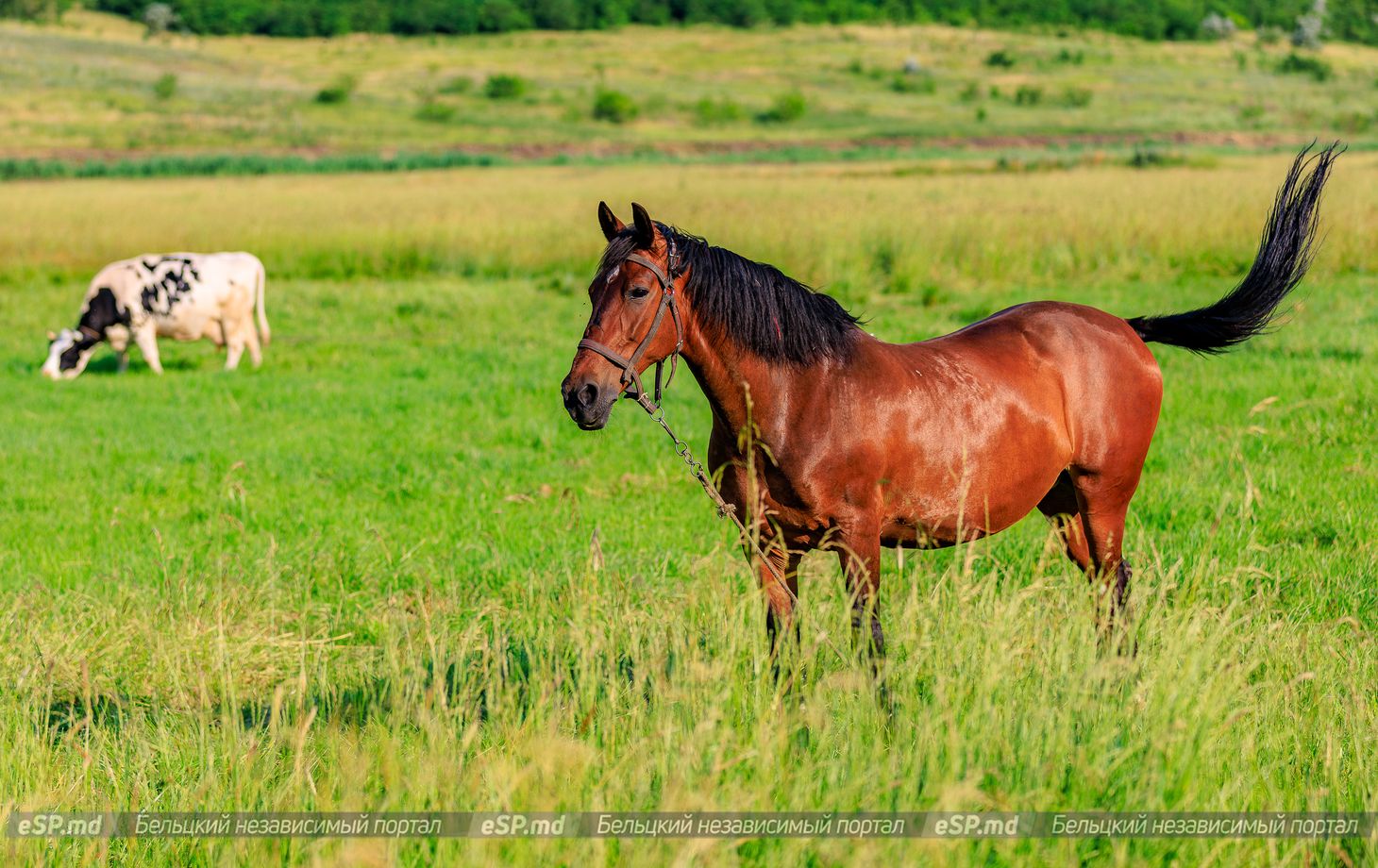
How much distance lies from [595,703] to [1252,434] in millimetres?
7249

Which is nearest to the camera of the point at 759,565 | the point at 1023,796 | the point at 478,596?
the point at 1023,796

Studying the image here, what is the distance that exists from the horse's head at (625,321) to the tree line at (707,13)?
13101 centimetres

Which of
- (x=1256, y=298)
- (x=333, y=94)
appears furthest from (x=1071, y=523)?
(x=333, y=94)

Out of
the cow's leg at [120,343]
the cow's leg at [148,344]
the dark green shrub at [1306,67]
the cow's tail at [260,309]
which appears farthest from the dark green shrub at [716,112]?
the cow's leg at [148,344]

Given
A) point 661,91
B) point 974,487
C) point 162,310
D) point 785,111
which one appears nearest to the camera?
point 974,487

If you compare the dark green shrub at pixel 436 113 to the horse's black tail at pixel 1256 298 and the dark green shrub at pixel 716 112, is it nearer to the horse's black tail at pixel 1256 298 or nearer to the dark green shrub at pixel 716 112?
the dark green shrub at pixel 716 112

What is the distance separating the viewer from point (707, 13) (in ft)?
444

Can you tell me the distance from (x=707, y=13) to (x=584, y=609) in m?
139

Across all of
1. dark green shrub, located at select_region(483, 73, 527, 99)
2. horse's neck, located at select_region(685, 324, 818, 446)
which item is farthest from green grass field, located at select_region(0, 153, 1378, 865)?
dark green shrub, located at select_region(483, 73, 527, 99)

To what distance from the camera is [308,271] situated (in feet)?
74.3

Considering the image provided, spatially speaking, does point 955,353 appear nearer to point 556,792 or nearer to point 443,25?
point 556,792

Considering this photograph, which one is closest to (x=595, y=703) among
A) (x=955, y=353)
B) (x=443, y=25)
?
(x=955, y=353)

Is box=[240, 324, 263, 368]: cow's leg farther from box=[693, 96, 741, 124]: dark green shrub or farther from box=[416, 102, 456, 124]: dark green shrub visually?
box=[693, 96, 741, 124]: dark green shrub

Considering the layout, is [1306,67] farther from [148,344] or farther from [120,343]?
[120,343]
